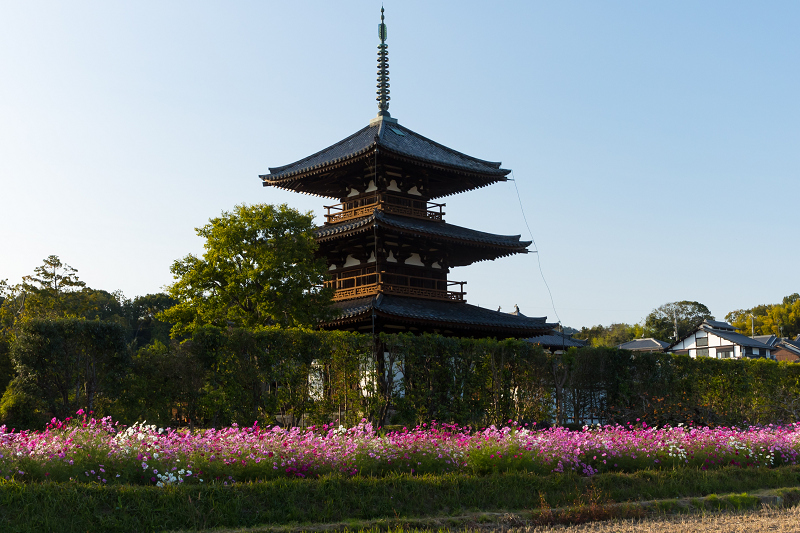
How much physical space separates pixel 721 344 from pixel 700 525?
69283 mm

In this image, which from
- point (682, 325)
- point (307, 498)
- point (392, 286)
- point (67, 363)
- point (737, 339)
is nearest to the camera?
point (307, 498)

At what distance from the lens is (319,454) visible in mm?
11891

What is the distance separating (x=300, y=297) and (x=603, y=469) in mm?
14213

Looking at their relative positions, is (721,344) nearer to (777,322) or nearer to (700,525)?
(777,322)

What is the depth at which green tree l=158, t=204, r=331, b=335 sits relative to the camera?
25297 millimetres

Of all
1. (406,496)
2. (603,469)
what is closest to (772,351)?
(603,469)

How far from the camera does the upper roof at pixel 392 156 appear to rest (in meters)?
29.9

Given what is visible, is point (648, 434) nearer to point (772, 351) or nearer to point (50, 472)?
point (50, 472)

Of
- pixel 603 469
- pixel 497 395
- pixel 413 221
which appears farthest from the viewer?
pixel 413 221

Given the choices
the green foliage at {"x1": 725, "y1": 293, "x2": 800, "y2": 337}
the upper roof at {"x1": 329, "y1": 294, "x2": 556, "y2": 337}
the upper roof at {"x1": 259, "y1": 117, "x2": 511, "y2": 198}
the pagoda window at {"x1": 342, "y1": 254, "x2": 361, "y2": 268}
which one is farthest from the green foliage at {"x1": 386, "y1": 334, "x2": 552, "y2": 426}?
the green foliage at {"x1": 725, "y1": 293, "x2": 800, "y2": 337}

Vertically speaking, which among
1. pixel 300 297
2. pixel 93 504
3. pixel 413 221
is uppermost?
pixel 413 221

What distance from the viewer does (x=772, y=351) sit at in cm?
7412

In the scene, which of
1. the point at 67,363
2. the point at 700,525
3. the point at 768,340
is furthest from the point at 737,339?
the point at 67,363

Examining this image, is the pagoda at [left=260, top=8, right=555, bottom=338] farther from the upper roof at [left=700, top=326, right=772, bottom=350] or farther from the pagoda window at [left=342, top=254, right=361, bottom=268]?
A: the upper roof at [left=700, top=326, right=772, bottom=350]
